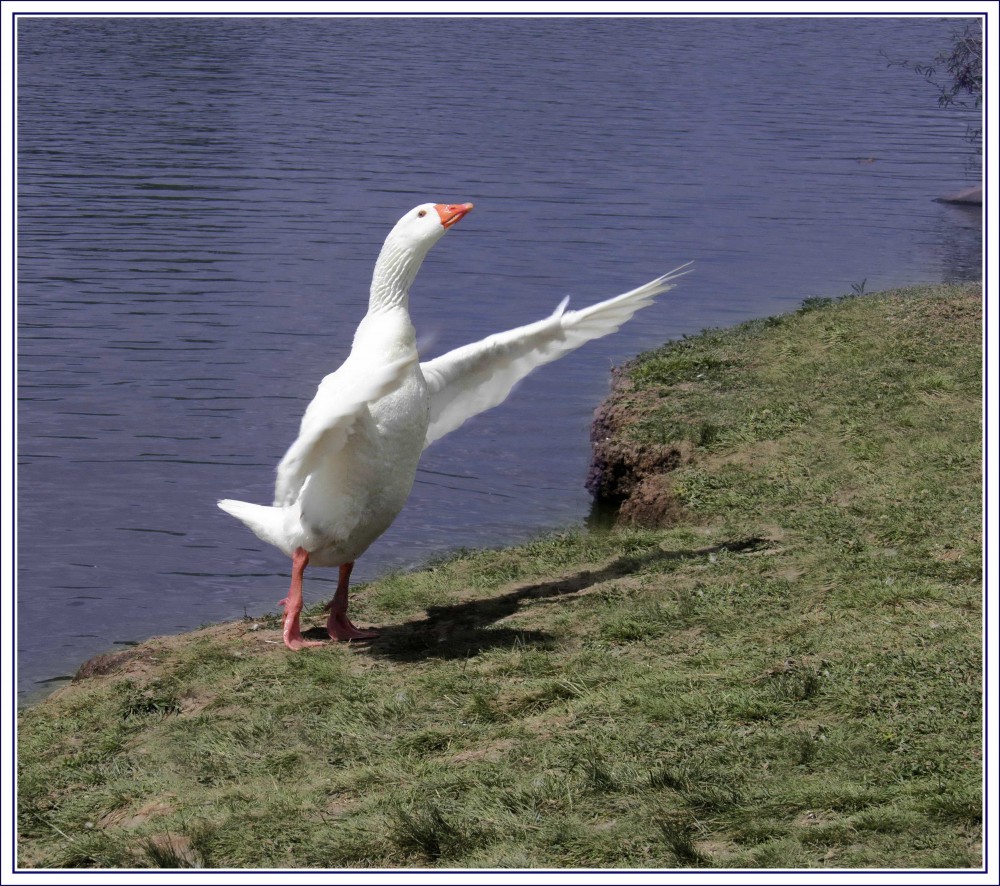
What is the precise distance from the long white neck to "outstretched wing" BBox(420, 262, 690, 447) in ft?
2.98

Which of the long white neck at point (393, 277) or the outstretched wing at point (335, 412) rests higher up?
the long white neck at point (393, 277)

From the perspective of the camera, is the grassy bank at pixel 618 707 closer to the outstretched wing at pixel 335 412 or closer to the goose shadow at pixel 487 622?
the goose shadow at pixel 487 622

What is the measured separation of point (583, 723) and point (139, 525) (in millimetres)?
6564

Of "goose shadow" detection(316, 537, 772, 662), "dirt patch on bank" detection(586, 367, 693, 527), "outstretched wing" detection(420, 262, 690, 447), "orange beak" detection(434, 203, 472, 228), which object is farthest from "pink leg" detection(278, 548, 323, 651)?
"dirt patch on bank" detection(586, 367, 693, 527)

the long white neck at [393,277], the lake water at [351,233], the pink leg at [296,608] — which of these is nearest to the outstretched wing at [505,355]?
the long white neck at [393,277]

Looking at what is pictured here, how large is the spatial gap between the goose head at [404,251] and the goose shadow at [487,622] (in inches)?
83.3

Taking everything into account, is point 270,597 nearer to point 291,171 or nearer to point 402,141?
point 291,171

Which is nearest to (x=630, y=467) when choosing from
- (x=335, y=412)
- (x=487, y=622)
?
(x=487, y=622)

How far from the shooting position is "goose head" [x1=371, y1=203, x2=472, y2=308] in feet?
26.6

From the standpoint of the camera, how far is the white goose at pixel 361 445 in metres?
7.36

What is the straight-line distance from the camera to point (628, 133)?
28922 millimetres

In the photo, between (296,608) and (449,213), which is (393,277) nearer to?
(449,213)

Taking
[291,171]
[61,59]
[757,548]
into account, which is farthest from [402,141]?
[757,548]

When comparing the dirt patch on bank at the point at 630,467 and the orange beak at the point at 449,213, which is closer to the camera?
the orange beak at the point at 449,213
